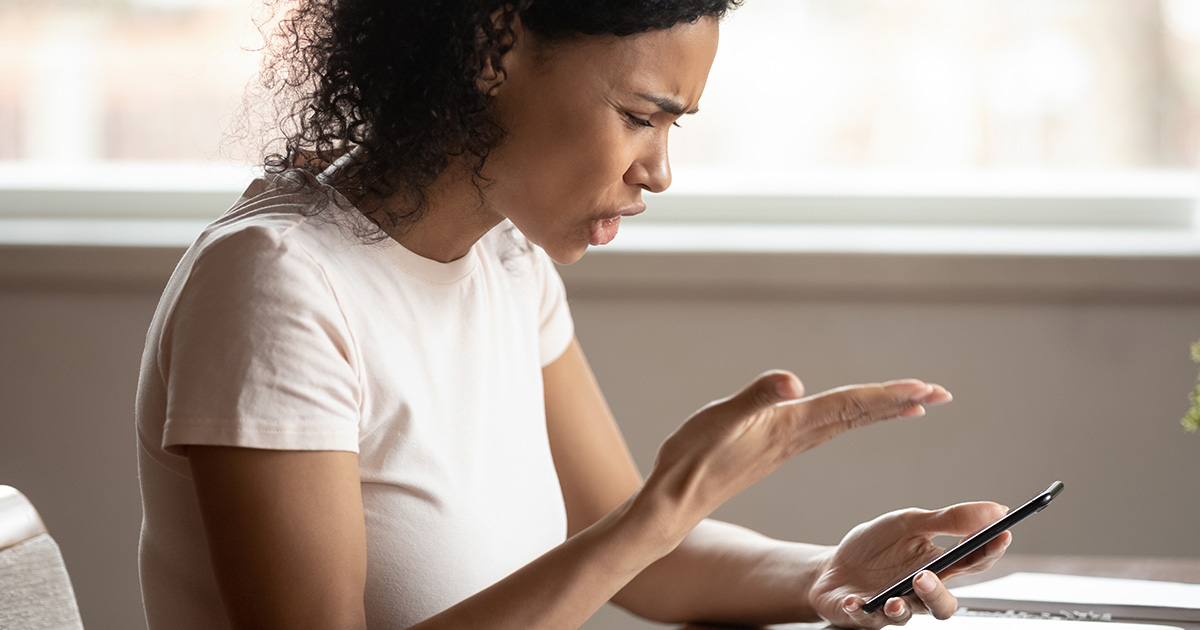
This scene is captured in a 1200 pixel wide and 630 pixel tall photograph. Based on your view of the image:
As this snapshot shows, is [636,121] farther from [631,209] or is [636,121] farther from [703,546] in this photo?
[703,546]

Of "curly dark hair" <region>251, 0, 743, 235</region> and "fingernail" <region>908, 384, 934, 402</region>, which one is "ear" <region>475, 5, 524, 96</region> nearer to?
"curly dark hair" <region>251, 0, 743, 235</region>

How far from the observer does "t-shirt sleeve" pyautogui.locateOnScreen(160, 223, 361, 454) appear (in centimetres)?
82

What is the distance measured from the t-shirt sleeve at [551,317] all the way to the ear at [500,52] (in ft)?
1.05

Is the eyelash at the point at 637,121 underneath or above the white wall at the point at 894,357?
above

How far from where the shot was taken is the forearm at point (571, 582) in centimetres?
85

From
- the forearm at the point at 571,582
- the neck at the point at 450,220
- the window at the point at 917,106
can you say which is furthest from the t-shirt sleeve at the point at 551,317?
the window at the point at 917,106

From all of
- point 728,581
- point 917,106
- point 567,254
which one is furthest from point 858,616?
point 917,106

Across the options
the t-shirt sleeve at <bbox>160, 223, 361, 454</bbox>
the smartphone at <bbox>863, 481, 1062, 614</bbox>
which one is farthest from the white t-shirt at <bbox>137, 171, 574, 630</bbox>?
the smartphone at <bbox>863, 481, 1062, 614</bbox>

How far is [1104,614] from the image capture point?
3.23 feet

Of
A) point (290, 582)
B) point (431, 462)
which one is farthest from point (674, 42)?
point (290, 582)

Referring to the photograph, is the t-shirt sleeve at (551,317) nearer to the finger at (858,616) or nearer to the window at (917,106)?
the finger at (858,616)

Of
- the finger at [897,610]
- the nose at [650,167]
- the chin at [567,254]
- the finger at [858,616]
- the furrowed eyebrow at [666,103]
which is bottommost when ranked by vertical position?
A: the finger at [858,616]

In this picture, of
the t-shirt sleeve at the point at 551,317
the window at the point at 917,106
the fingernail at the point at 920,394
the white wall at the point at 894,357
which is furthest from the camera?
the window at the point at 917,106

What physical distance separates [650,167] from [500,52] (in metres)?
0.16
